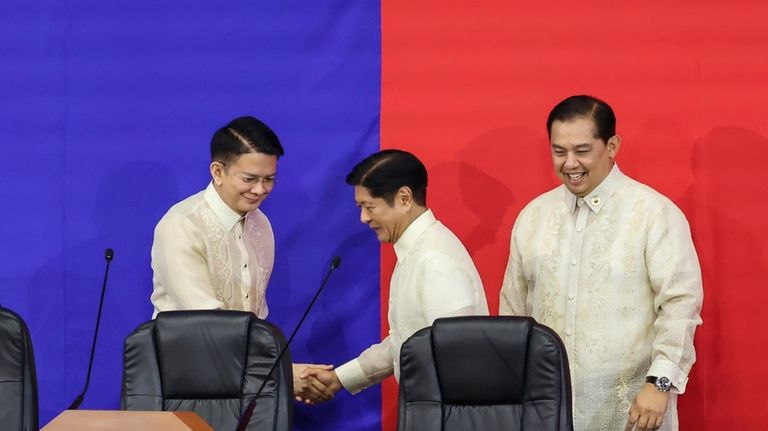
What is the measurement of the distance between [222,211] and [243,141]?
0.80ft

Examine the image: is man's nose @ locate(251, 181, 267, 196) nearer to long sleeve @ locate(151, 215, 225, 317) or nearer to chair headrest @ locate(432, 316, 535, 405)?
long sleeve @ locate(151, 215, 225, 317)

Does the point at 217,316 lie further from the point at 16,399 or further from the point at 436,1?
the point at 436,1

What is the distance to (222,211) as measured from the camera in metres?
3.86

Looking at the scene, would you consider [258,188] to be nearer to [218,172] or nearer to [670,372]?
[218,172]

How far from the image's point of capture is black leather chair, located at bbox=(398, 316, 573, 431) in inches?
119

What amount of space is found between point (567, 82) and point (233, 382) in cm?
169

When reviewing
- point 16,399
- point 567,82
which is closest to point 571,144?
point 567,82

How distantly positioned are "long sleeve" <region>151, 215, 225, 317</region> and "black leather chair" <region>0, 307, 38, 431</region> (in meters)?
0.57

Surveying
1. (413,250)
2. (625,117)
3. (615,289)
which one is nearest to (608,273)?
(615,289)

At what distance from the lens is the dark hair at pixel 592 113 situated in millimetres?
3562

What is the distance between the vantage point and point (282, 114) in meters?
4.36

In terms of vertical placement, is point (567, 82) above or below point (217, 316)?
above

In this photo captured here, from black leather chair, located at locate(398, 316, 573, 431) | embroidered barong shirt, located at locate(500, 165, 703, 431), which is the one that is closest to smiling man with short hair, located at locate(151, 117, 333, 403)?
black leather chair, located at locate(398, 316, 573, 431)

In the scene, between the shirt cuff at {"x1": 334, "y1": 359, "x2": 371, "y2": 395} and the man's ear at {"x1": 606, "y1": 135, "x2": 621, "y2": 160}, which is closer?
the man's ear at {"x1": 606, "y1": 135, "x2": 621, "y2": 160}
